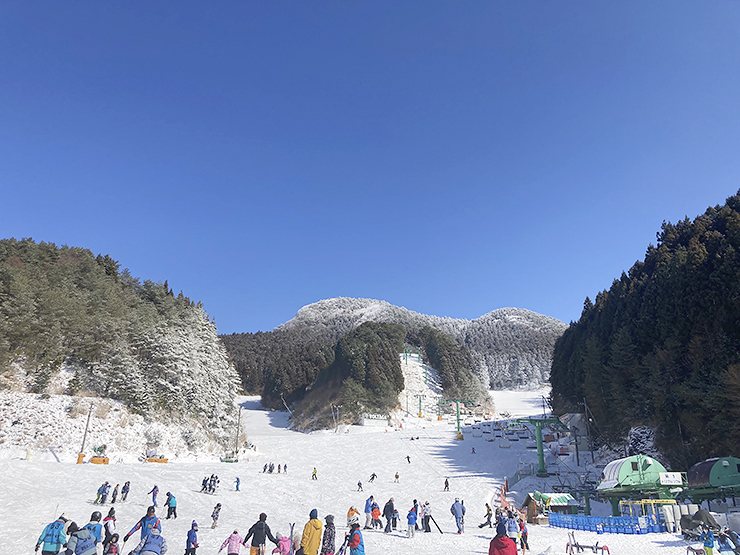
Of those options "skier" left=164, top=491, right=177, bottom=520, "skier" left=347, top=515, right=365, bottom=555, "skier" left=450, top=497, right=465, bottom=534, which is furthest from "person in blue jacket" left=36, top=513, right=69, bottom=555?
"skier" left=450, top=497, right=465, bottom=534

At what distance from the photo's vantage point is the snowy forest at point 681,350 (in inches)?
1117

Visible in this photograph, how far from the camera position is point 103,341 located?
121 feet

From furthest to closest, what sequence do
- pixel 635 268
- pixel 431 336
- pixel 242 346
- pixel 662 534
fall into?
pixel 242 346 < pixel 431 336 < pixel 635 268 < pixel 662 534

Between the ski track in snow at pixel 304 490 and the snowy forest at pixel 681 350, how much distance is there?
10.9m

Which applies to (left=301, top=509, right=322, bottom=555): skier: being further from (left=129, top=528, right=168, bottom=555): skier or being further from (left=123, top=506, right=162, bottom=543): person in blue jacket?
(left=123, top=506, right=162, bottom=543): person in blue jacket

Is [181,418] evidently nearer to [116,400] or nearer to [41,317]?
[116,400]

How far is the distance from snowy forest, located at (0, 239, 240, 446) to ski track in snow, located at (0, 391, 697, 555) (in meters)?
5.95

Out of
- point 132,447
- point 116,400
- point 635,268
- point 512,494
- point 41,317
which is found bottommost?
point 512,494

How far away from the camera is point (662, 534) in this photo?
17.5m

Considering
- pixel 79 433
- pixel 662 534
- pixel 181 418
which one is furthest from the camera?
pixel 181 418

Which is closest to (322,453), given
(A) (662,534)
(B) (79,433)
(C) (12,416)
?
(B) (79,433)

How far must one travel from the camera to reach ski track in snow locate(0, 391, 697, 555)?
1543 centimetres

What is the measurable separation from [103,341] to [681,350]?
1743 inches

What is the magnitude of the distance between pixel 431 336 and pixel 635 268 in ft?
198
